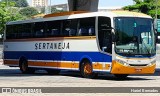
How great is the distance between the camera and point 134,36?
25.6m

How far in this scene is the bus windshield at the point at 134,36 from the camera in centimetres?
2530

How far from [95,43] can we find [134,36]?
176cm

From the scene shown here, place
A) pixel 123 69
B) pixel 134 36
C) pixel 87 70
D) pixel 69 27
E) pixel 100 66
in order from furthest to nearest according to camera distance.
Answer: pixel 69 27, pixel 87 70, pixel 100 66, pixel 134 36, pixel 123 69

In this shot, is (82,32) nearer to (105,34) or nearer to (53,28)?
(105,34)

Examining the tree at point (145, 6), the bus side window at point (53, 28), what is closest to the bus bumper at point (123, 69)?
the bus side window at point (53, 28)

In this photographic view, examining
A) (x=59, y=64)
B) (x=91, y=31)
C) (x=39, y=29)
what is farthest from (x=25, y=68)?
(x=91, y=31)

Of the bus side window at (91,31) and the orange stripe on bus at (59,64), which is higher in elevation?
the bus side window at (91,31)

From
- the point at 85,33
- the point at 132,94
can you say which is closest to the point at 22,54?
the point at 85,33

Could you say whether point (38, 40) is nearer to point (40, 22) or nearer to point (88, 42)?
point (40, 22)

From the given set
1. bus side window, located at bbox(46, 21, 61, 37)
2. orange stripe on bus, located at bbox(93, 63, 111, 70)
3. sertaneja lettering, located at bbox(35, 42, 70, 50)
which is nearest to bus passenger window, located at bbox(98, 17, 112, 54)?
orange stripe on bus, located at bbox(93, 63, 111, 70)

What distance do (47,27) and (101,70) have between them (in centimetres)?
532

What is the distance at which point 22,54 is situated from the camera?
108 ft

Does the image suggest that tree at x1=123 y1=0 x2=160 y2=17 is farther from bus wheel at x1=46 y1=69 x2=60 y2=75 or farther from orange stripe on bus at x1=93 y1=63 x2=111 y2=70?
orange stripe on bus at x1=93 y1=63 x2=111 y2=70

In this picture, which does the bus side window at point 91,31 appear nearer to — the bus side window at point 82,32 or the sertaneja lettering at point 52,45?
the bus side window at point 82,32
